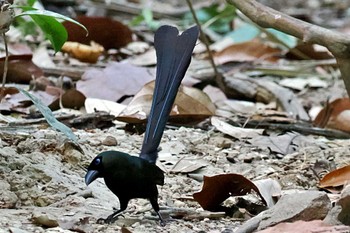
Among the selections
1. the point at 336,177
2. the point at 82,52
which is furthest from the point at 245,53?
the point at 336,177

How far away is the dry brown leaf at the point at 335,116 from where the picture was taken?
3270 mm

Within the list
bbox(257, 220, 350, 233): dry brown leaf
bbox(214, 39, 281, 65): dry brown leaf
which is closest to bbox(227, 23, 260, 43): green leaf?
bbox(214, 39, 281, 65): dry brown leaf

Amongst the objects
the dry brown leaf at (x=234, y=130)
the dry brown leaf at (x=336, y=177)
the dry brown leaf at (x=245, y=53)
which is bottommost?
the dry brown leaf at (x=245, y=53)

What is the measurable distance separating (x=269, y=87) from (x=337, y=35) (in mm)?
1648

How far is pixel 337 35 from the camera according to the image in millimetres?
2035

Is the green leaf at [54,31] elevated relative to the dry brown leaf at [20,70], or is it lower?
elevated

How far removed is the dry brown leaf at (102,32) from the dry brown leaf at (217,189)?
2.09m

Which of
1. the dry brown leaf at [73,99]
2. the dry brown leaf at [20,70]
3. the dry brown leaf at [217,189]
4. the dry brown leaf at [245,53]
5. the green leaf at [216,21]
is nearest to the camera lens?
the dry brown leaf at [217,189]

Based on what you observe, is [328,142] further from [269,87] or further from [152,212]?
[152,212]

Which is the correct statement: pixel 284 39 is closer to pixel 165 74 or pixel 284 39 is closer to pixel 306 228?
pixel 165 74

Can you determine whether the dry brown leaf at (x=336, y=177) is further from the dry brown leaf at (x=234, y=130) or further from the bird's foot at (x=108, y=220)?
the bird's foot at (x=108, y=220)

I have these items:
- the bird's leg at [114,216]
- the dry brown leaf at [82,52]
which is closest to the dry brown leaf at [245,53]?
the dry brown leaf at [82,52]

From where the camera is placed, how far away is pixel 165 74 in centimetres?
219

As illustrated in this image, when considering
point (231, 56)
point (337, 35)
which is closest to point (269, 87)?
point (231, 56)
